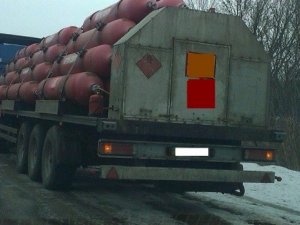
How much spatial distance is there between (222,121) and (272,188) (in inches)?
155

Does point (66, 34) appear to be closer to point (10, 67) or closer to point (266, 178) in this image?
point (10, 67)

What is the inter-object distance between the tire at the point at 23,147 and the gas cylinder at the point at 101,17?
2711 mm

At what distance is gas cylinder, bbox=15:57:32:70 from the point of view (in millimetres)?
13177

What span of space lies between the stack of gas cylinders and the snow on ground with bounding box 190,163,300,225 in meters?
2.53

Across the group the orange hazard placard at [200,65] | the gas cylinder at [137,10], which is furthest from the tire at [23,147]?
the orange hazard placard at [200,65]

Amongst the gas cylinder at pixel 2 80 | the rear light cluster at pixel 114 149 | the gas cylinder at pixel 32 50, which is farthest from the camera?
the gas cylinder at pixel 2 80

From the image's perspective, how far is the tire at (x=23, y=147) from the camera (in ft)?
38.3

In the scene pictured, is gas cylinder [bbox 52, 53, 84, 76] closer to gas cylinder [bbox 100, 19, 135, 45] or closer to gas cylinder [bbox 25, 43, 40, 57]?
gas cylinder [bbox 100, 19, 135, 45]

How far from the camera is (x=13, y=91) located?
1339 centimetres

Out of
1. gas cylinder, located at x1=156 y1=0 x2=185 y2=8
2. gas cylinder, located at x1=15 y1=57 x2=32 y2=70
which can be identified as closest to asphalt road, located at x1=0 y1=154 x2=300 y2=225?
gas cylinder, located at x1=156 y1=0 x2=185 y2=8

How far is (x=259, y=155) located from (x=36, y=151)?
4374 mm

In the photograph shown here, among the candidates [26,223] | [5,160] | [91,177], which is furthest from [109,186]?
[5,160]

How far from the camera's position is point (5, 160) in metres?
15.1

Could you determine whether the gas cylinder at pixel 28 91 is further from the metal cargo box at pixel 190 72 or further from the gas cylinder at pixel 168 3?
the metal cargo box at pixel 190 72
